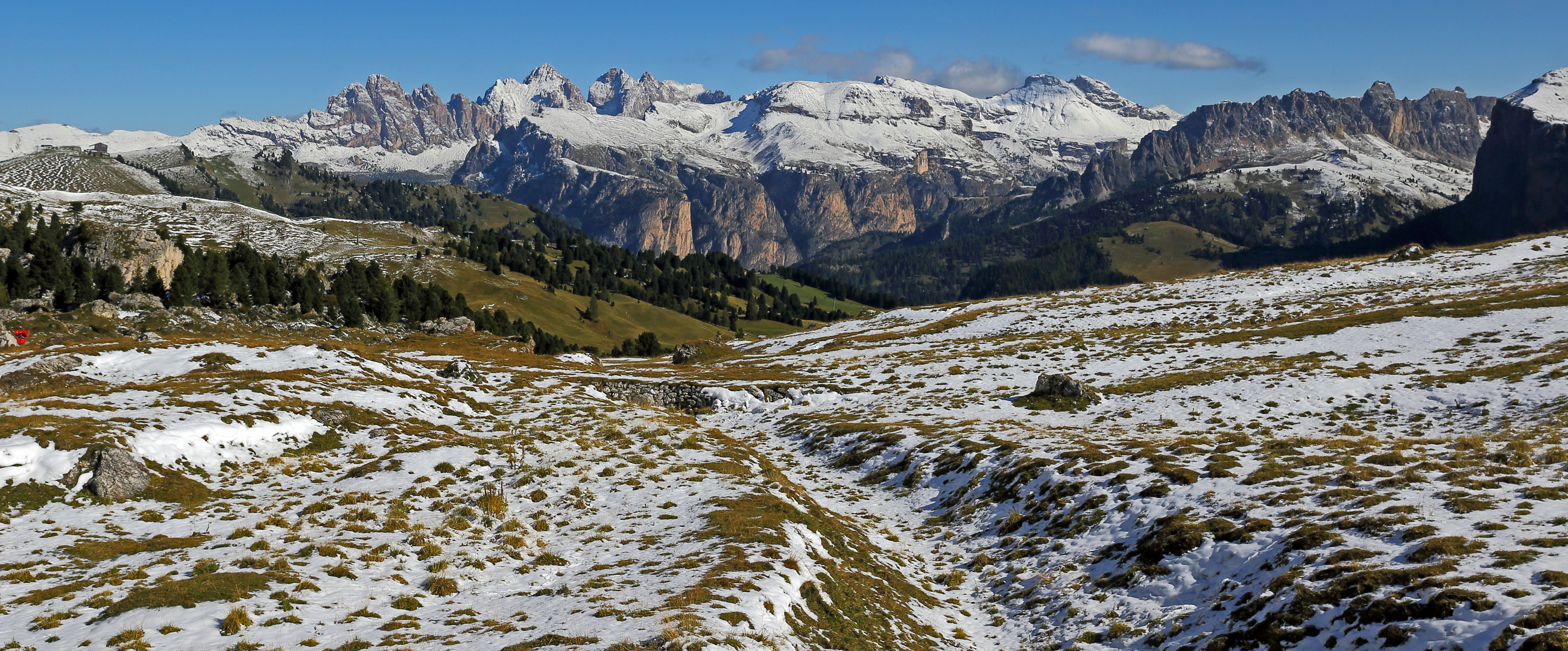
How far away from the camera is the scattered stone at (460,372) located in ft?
174

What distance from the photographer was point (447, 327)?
10419cm

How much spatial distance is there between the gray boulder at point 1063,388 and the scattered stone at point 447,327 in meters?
81.2

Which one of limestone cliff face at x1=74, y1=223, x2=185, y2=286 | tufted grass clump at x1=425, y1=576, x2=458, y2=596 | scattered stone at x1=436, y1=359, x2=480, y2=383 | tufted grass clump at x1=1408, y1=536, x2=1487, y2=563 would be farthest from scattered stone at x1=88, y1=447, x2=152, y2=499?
limestone cliff face at x1=74, y1=223, x2=185, y2=286

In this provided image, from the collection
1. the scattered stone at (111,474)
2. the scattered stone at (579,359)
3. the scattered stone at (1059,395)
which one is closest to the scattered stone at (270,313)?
the scattered stone at (579,359)

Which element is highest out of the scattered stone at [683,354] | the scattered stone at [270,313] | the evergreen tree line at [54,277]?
the evergreen tree line at [54,277]

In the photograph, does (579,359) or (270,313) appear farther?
(270,313)

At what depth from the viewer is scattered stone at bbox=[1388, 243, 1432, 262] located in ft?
247

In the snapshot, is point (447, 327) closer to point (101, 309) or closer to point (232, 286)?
point (101, 309)

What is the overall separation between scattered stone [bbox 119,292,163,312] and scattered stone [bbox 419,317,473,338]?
91.7 ft

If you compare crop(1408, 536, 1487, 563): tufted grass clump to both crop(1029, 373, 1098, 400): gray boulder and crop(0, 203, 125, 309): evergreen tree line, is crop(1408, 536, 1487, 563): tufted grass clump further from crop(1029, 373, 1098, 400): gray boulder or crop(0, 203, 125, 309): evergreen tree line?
crop(0, 203, 125, 309): evergreen tree line

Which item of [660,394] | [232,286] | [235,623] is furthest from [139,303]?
[235,623]

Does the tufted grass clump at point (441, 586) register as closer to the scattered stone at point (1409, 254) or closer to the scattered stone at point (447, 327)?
the scattered stone at point (447, 327)

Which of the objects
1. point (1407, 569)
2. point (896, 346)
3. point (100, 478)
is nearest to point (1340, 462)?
point (1407, 569)

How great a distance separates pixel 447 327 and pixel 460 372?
184 ft
